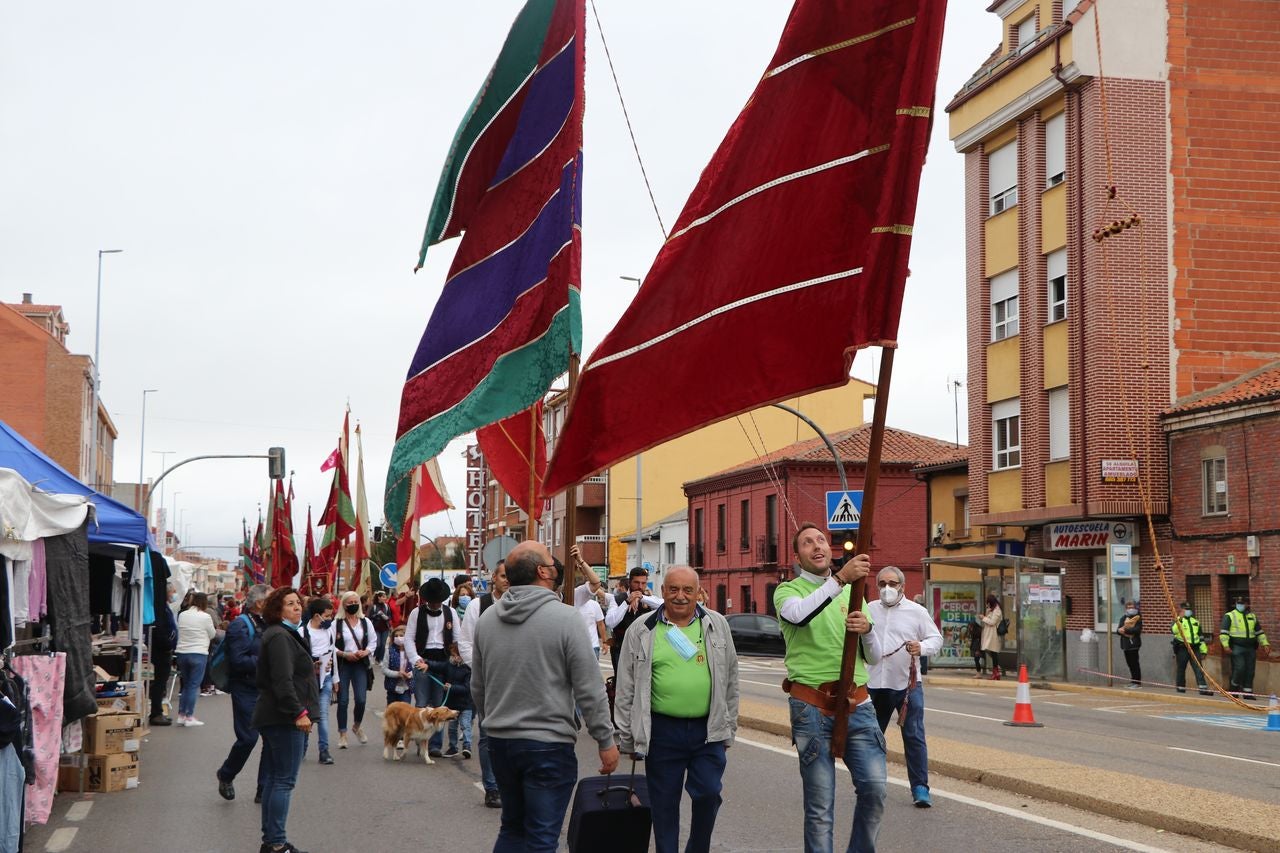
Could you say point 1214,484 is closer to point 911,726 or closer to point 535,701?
point 911,726

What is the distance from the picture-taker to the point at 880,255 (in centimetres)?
622

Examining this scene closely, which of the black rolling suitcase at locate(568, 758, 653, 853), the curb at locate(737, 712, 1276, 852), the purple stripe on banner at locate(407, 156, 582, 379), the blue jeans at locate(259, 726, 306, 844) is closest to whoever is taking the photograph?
the black rolling suitcase at locate(568, 758, 653, 853)

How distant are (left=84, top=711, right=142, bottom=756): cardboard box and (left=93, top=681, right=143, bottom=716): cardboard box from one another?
145 mm

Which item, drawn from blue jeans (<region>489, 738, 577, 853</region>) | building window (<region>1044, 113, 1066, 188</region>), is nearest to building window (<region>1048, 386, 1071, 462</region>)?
building window (<region>1044, 113, 1066, 188</region>)

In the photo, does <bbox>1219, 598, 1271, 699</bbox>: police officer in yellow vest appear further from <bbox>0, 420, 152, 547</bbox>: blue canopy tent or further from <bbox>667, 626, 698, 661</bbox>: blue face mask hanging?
<bbox>667, 626, 698, 661</bbox>: blue face mask hanging

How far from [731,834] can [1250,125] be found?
30900 millimetres

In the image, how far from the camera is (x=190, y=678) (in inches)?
832

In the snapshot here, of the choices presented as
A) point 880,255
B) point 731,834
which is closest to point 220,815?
point 731,834

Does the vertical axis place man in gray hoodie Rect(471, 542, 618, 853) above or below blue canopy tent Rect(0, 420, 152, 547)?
below

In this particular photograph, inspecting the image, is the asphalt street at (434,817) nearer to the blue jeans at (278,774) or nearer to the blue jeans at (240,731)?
the blue jeans at (240,731)

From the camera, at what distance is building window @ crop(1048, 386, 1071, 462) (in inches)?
Answer: 1396

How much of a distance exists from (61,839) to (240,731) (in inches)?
83.8

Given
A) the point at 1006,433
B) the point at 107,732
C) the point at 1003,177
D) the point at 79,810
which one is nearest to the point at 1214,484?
the point at 1006,433

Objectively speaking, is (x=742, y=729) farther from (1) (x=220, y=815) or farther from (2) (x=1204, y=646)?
(2) (x=1204, y=646)
